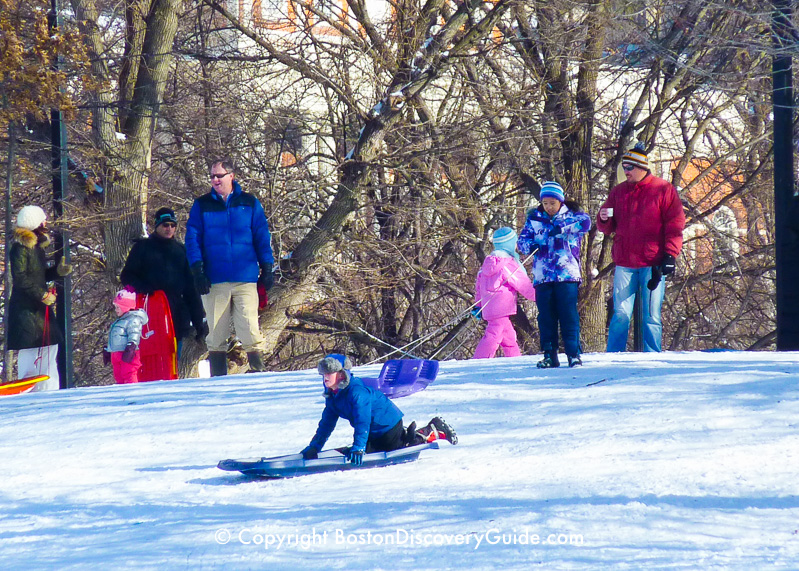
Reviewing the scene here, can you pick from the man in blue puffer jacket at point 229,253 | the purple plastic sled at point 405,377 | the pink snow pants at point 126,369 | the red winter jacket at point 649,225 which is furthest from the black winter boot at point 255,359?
the red winter jacket at point 649,225

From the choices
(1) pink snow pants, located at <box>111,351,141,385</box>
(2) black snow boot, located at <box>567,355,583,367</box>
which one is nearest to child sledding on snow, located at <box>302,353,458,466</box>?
(2) black snow boot, located at <box>567,355,583,367</box>

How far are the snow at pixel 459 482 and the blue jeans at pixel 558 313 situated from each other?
31 cm

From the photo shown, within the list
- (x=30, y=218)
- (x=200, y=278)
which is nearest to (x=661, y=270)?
(x=200, y=278)

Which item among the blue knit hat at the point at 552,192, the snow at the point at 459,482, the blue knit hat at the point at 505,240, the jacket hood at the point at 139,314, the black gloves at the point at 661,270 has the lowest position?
the snow at the point at 459,482

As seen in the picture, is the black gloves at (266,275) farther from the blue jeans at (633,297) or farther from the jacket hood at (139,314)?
the blue jeans at (633,297)

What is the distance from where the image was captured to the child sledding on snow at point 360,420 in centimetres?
498

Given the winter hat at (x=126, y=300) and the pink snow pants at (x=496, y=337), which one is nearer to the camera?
the winter hat at (x=126, y=300)

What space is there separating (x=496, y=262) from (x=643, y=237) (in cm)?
180

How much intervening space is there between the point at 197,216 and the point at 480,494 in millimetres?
4743

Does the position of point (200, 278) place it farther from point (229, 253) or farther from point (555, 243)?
point (555, 243)

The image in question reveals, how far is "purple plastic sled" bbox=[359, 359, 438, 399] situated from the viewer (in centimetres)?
676

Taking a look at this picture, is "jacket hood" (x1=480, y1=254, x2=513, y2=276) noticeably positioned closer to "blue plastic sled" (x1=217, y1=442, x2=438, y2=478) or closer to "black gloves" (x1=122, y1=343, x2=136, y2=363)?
"black gloves" (x1=122, y1=343, x2=136, y2=363)

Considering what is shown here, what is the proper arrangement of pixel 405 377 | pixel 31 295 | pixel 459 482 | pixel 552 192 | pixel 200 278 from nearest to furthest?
pixel 459 482
pixel 405 377
pixel 552 192
pixel 200 278
pixel 31 295

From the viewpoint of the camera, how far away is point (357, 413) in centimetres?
499
